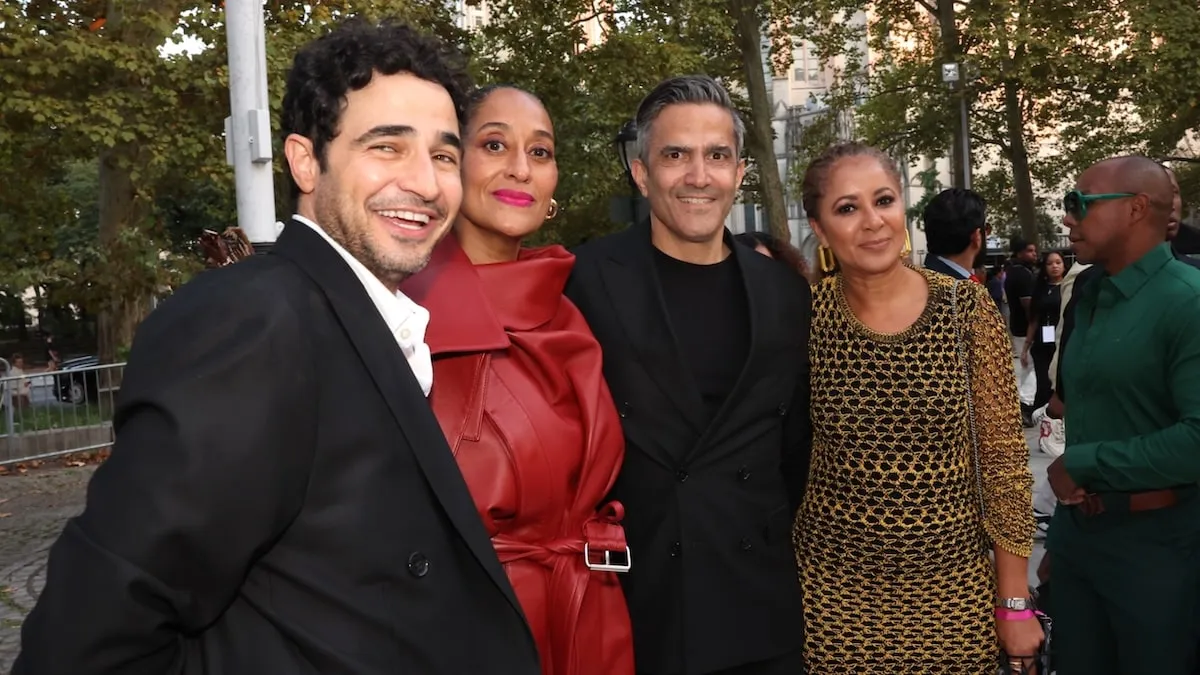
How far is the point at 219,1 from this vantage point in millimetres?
14992

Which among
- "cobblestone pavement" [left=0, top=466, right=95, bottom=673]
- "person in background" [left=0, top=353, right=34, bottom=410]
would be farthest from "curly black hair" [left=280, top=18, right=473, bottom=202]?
"person in background" [left=0, top=353, right=34, bottom=410]

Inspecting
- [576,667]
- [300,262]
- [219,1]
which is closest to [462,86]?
[300,262]

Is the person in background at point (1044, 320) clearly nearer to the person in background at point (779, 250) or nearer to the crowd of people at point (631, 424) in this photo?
the person in background at point (779, 250)

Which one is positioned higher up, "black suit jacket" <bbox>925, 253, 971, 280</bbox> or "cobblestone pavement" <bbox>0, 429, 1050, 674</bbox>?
"black suit jacket" <bbox>925, 253, 971, 280</bbox>

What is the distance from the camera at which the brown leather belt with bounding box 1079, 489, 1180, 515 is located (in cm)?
324

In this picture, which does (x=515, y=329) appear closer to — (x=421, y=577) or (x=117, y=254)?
(x=421, y=577)

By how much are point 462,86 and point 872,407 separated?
142 cm

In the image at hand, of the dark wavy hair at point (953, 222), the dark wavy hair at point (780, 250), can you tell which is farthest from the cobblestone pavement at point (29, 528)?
the dark wavy hair at point (780, 250)

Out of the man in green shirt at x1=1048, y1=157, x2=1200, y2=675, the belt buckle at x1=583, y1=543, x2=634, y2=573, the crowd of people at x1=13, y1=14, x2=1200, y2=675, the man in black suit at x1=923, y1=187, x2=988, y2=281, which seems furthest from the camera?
the man in black suit at x1=923, y1=187, x2=988, y2=281

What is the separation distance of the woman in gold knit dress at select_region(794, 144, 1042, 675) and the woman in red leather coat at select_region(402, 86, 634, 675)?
61cm

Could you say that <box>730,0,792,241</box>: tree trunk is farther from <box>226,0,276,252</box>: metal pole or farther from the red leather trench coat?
the red leather trench coat

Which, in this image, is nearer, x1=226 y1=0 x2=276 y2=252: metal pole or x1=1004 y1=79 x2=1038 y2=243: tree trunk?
x1=226 y1=0 x2=276 y2=252: metal pole

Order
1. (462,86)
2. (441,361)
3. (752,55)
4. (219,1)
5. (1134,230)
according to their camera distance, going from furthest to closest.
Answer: (752,55)
(219,1)
(1134,230)
(441,361)
(462,86)

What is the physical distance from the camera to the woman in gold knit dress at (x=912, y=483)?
9.45ft
